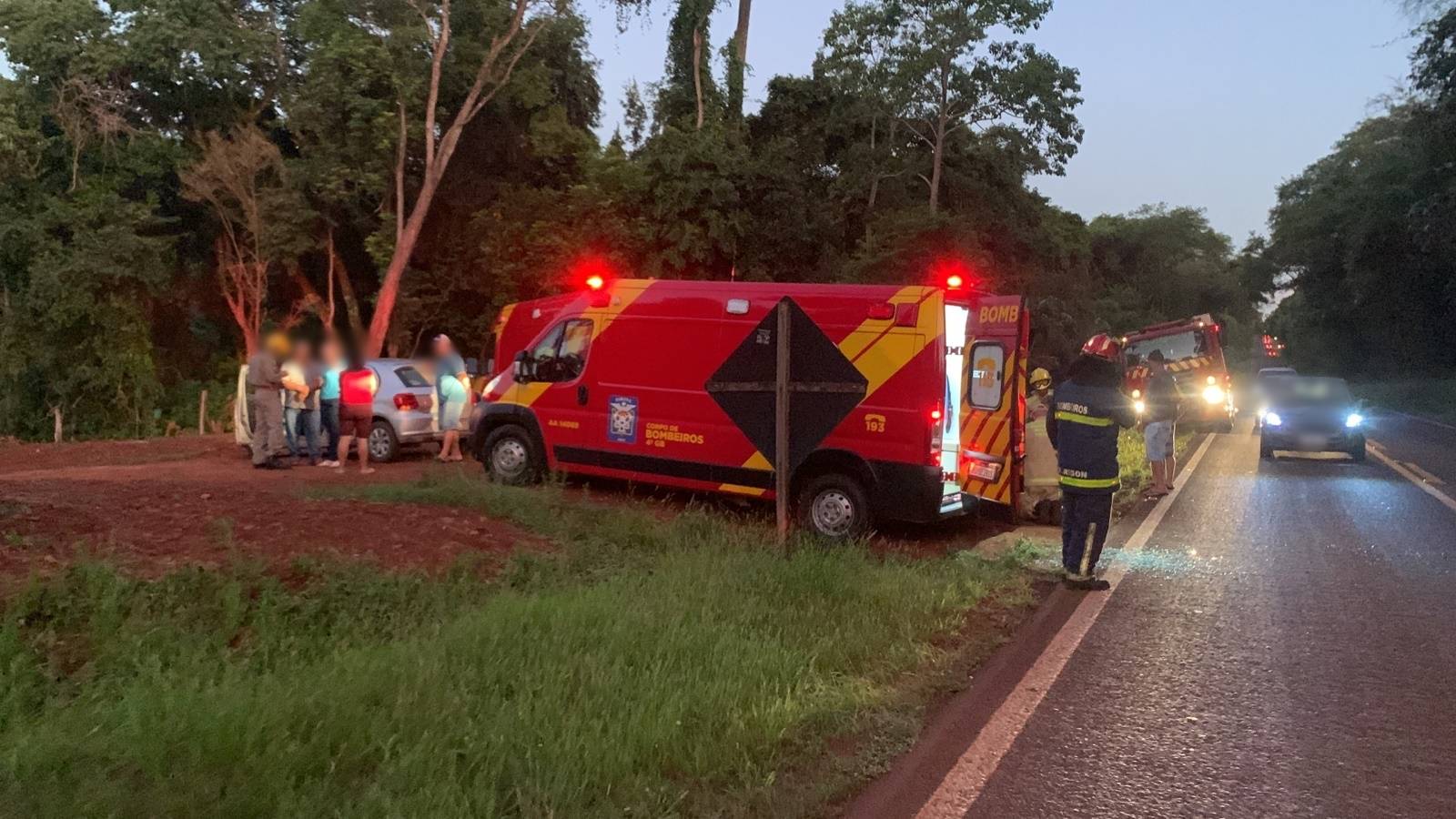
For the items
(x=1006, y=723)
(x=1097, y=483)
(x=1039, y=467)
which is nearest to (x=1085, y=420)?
(x=1097, y=483)

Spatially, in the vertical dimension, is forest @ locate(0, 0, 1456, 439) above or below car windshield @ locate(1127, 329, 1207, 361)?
above

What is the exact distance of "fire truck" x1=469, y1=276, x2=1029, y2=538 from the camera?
31.9 feet

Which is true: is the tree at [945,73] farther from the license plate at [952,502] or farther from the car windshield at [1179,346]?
the license plate at [952,502]

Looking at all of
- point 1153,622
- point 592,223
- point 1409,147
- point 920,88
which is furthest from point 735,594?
point 1409,147

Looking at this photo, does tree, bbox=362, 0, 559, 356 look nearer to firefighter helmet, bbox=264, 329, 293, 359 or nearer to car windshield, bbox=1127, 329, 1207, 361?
firefighter helmet, bbox=264, 329, 293, 359

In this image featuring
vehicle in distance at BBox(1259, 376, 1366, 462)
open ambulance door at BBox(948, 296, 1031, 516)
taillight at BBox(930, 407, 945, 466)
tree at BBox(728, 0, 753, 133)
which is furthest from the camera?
tree at BBox(728, 0, 753, 133)

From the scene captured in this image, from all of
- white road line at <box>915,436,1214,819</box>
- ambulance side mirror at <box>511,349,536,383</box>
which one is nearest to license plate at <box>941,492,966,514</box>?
white road line at <box>915,436,1214,819</box>

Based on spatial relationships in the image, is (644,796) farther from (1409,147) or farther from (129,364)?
(1409,147)

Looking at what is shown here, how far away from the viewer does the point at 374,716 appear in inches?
172

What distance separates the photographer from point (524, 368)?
40.0 feet

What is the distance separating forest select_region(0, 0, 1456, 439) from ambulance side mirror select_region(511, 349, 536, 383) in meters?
10.2

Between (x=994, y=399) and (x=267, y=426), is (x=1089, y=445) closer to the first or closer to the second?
(x=994, y=399)

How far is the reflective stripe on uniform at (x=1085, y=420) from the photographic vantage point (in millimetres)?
8227

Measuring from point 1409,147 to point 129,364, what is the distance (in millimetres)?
40063
